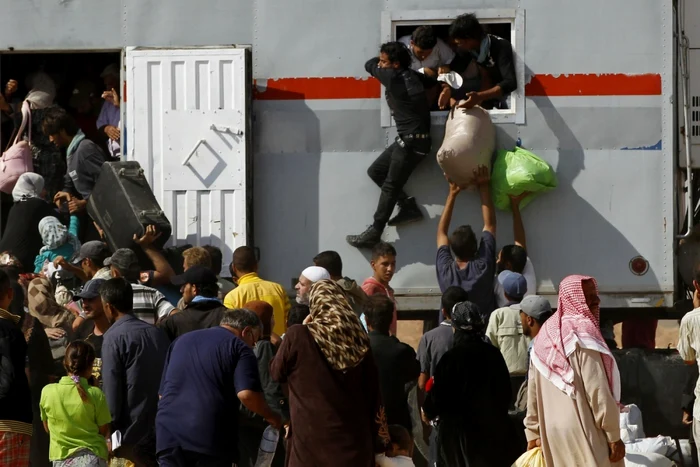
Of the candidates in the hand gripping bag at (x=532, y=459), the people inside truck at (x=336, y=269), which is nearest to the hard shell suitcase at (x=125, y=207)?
the people inside truck at (x=336, y=269)

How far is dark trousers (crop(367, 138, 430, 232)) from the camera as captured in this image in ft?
30.7

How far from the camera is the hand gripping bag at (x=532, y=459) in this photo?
6.68 meters

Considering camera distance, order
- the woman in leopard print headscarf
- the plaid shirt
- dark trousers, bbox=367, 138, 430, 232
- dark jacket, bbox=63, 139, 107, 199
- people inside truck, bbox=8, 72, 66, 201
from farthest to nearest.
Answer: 1. people inside truck, bbox=8, 72, 66, 201
2. dark jacket, bbox=63, 139, 107, 199
3. dark trousers, bbox=367, 138, 430, 232
4. the plaid shirt
5. the woman in leopard print headscarf

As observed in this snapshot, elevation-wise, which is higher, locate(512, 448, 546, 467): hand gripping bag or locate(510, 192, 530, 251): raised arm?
locate(510, 192, 530, 251): raised arm

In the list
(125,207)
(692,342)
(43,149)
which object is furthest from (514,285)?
(43,149)

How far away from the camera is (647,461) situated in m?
7.38

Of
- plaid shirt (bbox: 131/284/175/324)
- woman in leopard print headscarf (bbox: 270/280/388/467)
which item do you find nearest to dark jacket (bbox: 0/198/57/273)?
plaid shirt (bbox: 131/284/175/324)

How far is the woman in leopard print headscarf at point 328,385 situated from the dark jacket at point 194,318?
132 cm

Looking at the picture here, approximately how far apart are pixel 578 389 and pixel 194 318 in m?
2.38

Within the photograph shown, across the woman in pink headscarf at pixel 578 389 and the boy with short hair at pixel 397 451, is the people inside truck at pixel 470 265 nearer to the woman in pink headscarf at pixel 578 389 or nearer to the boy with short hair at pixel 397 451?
the boy with short hair at pixel 397 451

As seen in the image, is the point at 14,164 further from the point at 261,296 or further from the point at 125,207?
the point at 261,296

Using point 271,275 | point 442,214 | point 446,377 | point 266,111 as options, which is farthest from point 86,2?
point 446,377

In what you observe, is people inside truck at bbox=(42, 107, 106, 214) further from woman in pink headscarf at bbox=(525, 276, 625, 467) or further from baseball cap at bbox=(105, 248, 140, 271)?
woman in pink headscarf at bbox=(525, 276, 625, 467)

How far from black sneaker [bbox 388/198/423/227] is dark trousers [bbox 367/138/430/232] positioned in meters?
0.08
